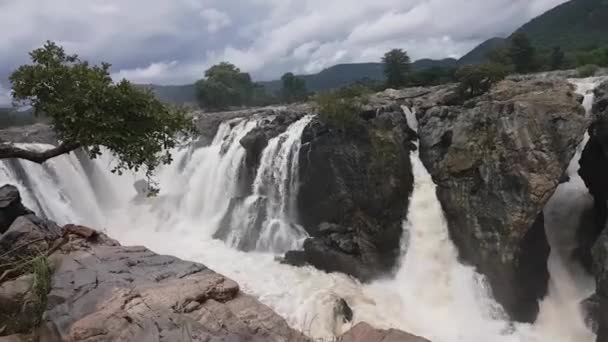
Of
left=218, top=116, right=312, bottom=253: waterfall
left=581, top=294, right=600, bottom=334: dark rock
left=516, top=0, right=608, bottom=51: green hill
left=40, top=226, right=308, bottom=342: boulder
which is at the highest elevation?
left=516, top=0, right=608, bottom=51: green hill

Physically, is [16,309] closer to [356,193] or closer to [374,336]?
[374,336]

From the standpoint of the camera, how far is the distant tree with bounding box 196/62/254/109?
58.3 meters

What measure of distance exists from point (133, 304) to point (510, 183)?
11.3 meters

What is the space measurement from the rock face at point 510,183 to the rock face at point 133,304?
30.6 feet

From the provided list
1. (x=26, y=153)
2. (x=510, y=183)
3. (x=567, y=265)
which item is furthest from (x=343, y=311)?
(x=26, y=153)

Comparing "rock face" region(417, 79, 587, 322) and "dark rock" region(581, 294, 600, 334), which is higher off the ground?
"rock face" region(417, 79, 587, 322)

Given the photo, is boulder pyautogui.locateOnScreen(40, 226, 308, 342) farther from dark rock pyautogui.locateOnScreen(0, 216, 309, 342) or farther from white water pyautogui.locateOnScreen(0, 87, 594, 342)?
white water pyautogui.locateOnScreen(0, 87, 594, 342)

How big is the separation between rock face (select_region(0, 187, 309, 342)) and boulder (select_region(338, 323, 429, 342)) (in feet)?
3.00

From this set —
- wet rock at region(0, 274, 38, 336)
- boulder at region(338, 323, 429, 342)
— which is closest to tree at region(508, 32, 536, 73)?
boulder at region(338, 323, 429, 342)

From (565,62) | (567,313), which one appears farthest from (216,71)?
(567,313)

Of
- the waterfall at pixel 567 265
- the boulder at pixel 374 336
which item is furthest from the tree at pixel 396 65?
the boulder at pixel 374 336

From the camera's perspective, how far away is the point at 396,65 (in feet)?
144

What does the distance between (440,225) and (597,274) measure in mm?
5037

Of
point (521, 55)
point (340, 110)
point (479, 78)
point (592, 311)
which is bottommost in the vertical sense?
point (592, 311)
